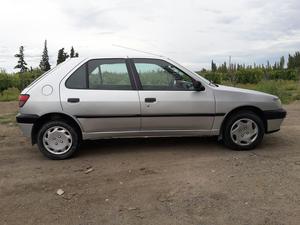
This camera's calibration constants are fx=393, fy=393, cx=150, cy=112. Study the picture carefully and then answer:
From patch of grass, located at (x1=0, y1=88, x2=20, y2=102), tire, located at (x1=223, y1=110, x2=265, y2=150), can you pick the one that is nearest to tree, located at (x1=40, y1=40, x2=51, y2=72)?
patch of grass, located at (x1=0, y1=88, x2=20, y2=102)

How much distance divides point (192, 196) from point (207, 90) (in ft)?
7.24

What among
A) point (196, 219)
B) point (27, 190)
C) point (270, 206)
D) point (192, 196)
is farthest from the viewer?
point (27, 190)

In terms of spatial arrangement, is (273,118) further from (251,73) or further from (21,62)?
(251,73)

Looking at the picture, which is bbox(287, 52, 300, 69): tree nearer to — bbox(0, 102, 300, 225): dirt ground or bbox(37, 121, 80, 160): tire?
bbox(0, 102, 300, 225): dirt ground

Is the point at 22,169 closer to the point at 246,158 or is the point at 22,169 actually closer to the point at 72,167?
the point at 72,167

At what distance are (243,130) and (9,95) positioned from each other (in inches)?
538

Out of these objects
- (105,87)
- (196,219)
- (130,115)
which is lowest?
(196,219)

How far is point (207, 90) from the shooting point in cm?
607

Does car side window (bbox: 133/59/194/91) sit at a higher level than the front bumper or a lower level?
higher

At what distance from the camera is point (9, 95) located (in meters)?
17.4

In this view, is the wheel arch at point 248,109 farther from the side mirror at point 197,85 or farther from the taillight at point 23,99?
the taillight at point 23,99

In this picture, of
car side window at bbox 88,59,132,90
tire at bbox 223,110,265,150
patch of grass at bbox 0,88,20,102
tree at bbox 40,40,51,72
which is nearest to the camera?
car side window at bbox 88,59,132,90

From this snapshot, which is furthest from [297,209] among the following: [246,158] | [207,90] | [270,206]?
[207,90]

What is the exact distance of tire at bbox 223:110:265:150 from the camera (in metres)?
6.15
